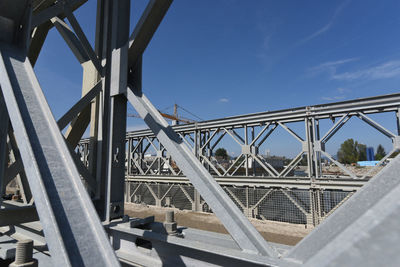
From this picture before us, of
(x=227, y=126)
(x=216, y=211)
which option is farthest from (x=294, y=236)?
(x=216, y=211)

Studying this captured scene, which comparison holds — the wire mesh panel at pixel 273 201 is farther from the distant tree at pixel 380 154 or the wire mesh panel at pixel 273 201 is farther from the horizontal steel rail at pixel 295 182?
the distant tree at pixel 380 154

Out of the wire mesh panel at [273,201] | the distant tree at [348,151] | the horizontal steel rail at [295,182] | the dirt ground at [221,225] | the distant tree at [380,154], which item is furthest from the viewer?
the distant tree at [348,151]

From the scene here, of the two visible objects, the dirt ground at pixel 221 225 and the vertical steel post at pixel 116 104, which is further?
the dirt ground at pixel 221 225

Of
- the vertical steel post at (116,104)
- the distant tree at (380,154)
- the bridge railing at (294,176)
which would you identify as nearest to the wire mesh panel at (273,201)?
the bridge railing at (294,176)

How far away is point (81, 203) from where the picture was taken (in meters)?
1.54

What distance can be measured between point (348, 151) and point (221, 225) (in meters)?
76.8

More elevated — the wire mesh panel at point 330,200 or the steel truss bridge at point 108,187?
the steel truss bridge at point 108,187

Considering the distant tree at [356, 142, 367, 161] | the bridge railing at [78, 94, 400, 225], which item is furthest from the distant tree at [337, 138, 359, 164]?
the bridge railing at [78, 94, 400, 225]

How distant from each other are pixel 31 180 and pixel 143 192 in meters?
14.4

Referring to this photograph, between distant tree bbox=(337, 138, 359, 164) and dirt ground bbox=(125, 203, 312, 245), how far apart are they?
70854 millimetres

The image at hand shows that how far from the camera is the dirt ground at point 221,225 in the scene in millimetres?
8531

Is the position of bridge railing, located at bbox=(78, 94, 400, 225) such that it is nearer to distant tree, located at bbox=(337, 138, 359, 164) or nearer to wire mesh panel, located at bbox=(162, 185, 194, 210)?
wire mesh panel, located at bbox=(162, 185, 194, 210)

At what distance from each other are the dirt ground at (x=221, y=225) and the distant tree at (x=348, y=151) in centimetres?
7085

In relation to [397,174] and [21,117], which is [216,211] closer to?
[397,174]
